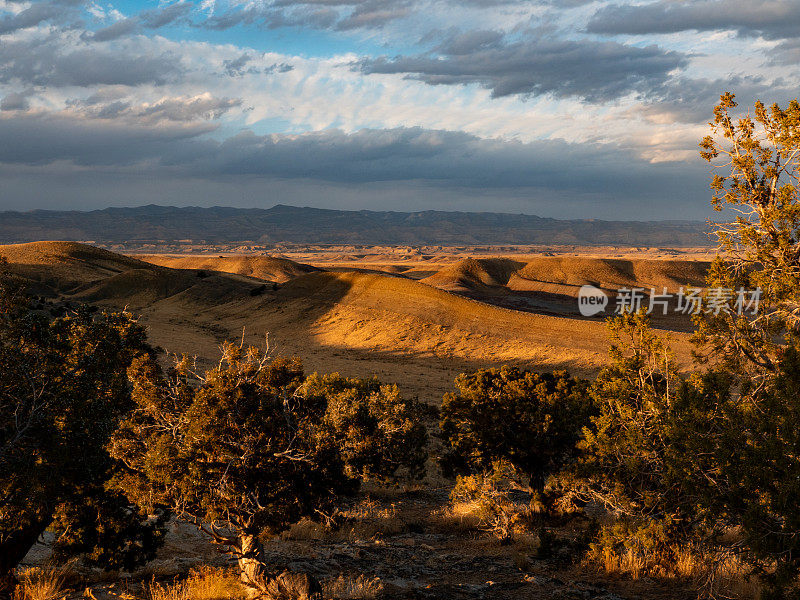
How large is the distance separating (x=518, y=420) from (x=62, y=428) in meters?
13.5

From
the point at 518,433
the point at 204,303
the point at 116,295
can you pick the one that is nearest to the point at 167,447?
the point at 518,433

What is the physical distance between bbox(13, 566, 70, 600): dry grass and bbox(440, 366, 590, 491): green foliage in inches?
478

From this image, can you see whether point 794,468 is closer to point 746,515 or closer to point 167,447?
point 746,515

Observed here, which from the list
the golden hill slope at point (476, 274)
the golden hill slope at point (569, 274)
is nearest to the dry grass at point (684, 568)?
the golden hill slope at point (476, 274)

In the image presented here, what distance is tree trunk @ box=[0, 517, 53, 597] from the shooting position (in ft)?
35.6

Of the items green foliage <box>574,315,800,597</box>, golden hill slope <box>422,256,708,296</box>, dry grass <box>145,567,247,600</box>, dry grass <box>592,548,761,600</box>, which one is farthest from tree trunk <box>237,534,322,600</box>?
golden hill slope <box>422,256,708,296</box>

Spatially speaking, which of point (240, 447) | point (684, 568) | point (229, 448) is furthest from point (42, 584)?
point (684, 568)

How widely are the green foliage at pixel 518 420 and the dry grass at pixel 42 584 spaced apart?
1214cm

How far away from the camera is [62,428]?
33.2ft

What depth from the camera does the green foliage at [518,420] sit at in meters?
18.8

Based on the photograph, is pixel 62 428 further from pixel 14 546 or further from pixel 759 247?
pixel 759 247

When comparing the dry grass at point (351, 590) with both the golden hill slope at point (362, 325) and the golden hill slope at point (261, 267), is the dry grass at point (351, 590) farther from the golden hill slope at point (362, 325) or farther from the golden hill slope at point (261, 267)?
the golden hill slope at point (261, 267)

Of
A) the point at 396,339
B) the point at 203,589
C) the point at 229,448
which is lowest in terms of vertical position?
the point at 396,339

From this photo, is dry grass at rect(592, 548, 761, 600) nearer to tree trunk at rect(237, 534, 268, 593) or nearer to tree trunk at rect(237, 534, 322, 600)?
tree trunk at rect(237, 534, 322, 600)
